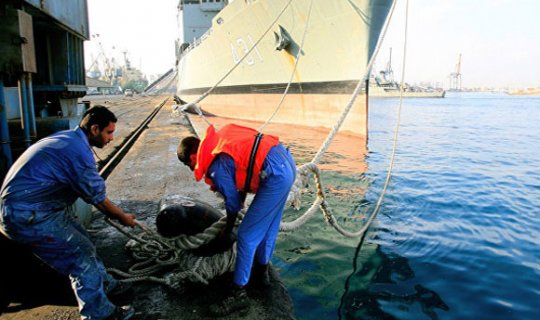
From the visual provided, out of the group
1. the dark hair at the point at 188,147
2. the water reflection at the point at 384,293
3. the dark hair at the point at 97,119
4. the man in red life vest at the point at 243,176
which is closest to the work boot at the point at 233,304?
the man in red life vest at the point at 243,176

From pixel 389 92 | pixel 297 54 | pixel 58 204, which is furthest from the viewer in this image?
pixel 389 92

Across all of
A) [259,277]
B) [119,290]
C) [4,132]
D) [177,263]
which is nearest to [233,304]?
[259,277]

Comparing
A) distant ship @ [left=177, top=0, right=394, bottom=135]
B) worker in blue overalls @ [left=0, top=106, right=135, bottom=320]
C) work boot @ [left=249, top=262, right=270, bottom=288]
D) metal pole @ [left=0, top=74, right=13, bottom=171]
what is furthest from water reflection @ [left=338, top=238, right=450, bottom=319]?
distant ship @ [left=177, top=0, right=394, bottom=135]

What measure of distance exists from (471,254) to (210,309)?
13.6 ft

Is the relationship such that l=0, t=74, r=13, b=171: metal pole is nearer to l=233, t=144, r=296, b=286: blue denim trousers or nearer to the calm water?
l=233, t=144, r=296, b=286: blue denim trousers

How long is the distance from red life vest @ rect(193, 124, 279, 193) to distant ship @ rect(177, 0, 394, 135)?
7.56 meters

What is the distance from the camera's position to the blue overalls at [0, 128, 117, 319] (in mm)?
2141

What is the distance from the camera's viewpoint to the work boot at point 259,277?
3.07 metres

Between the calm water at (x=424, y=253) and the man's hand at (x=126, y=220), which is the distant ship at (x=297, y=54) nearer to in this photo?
the calm water at (x=424, y=253)

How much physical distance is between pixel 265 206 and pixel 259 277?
31.9 inches

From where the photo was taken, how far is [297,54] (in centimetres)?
1506

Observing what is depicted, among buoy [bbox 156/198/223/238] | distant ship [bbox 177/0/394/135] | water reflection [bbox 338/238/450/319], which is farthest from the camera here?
distant ship [bbox 177/0/394/135]

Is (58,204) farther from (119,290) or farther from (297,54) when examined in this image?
(297,54)

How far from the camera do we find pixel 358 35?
505 inches
